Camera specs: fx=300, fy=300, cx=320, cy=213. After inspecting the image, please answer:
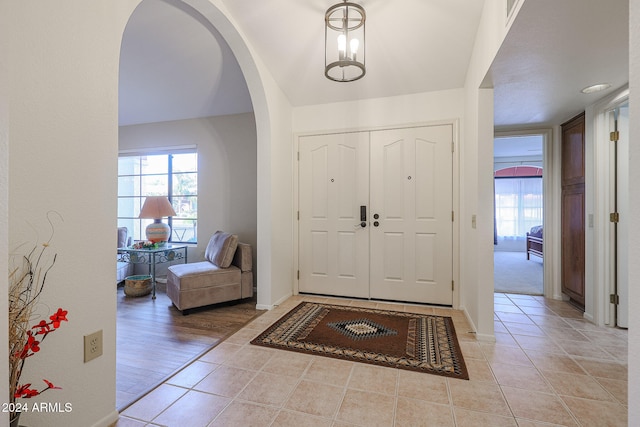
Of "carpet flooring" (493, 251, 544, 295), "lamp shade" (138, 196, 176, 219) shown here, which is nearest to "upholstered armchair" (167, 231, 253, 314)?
"lamp shade" (138, 196, 176, 219)

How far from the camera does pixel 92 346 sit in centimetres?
140

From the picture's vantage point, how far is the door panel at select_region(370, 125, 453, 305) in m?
3.30

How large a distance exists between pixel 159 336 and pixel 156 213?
1898 mm

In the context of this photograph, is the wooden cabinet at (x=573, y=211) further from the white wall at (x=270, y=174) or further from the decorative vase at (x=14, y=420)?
the decorative vase at (x=14, y=420)

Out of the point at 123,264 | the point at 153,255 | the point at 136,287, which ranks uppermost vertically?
the point at 153,255

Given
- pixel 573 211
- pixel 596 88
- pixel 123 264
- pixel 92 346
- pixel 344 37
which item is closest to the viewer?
pixel 92 346

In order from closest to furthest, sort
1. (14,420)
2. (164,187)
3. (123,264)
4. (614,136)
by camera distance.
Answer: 1. (14,420)
2. (614,136)
3. (123,264)
4. (164,187)

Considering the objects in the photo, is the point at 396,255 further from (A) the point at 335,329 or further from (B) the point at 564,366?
(B) the point at 564,366

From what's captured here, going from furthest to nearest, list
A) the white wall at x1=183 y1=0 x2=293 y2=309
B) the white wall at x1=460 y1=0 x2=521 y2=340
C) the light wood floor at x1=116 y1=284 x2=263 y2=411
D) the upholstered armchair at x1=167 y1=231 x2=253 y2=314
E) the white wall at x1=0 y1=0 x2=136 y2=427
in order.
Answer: the upholstered armchair at x1=167 y1=231 x2=253 y2=314 < the white wall at x1=183 y1=0 x2=293 y2=309 < the white wall at x1=460 y1=0 x2=521 y2=340 < the light wood floor at x1=116 y1=284 x2=263 y2=411 < the white wall at x1=0 y1=0 x2=136 y2=427

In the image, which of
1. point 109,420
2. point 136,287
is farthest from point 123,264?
point 109,420

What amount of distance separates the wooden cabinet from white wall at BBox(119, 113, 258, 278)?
3.76 m

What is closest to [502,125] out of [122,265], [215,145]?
[215,145]

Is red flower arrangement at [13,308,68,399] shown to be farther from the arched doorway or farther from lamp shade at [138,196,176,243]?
lamp shade at [138,196,176,243]

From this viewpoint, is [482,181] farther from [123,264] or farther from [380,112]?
[123,264]
